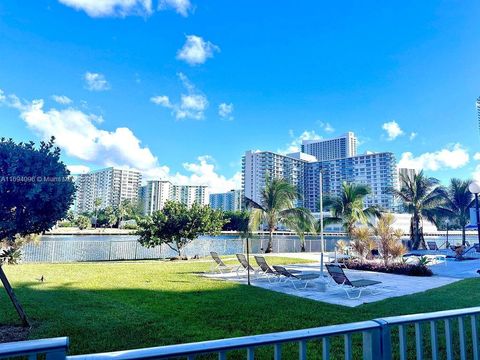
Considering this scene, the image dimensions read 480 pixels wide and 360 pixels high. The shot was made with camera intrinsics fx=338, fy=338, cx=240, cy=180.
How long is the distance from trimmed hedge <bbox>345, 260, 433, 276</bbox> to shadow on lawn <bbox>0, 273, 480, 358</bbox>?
3818 millimetres

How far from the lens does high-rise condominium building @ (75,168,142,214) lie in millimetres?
103250

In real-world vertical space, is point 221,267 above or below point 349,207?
below

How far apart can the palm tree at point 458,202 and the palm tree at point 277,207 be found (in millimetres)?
14795

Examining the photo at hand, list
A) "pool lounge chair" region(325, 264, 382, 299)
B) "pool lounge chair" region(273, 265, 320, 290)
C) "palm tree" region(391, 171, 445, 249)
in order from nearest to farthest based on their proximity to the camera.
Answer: "pool lounge chair" region(325, 264, 382, 299) < "pool lounge chair" region(273, 265, 320, 290) < "palm tree" region(391, 171, 445, 249)

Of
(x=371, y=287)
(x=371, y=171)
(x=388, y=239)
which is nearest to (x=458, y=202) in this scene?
(x=388, y=239)

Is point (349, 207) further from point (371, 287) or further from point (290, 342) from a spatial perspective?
point (290, 342)

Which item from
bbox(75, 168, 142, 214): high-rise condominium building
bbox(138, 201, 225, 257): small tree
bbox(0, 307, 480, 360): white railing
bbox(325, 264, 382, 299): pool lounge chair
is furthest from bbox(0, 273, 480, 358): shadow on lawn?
bbox(75, 168, 142, 214): high-rise condominium building

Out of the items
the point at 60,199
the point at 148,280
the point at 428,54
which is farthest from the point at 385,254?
the point at 60,199

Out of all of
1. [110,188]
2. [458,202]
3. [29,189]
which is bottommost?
[29,189]

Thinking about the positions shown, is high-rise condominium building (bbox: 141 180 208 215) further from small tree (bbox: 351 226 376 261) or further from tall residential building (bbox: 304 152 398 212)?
small tree (bbox: 351 226 376 261)

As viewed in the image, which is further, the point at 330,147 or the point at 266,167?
the point at 330,147

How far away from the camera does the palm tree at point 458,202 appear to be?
29.5 metres

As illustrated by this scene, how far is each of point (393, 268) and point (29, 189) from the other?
13.4 metres

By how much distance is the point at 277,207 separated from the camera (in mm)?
23375
